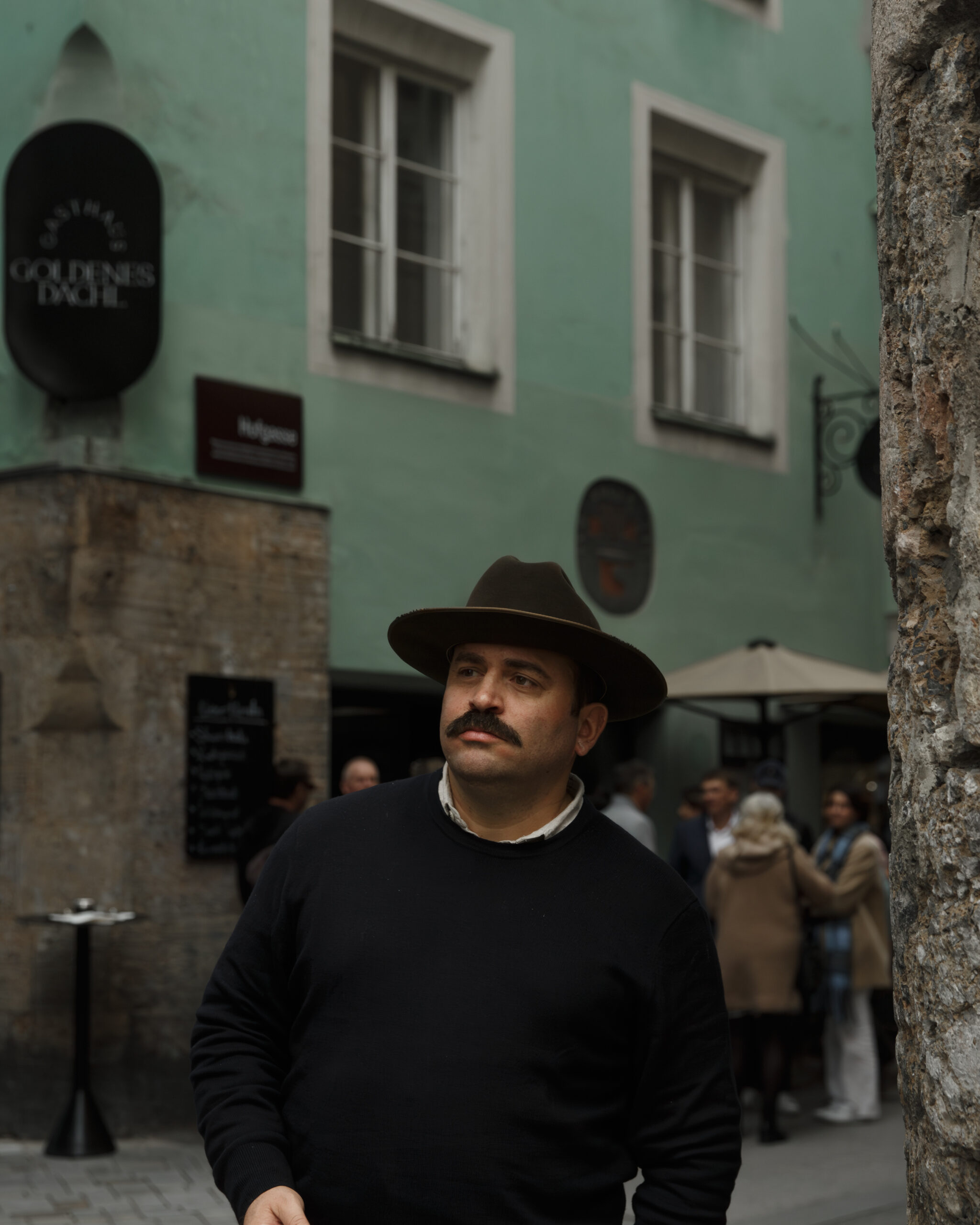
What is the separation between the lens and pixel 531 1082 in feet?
8.41

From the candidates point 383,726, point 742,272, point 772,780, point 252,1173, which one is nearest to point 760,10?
point 742,272

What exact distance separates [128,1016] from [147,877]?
672 mm

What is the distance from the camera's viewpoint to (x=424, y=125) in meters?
10.9

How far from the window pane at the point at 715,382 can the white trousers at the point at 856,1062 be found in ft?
16.2

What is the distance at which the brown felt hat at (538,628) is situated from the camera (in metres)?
2.80

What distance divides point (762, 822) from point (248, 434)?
336 cm

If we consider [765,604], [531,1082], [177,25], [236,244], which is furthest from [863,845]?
[531,1082]

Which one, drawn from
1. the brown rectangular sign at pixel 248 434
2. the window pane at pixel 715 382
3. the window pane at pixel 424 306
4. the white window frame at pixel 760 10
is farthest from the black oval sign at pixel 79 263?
the white window frame at pixel 760 10

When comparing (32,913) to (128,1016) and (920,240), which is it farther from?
(920,240)

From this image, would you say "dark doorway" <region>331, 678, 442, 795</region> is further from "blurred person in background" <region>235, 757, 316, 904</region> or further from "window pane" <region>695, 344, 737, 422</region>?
"window pane" <region>695, 344, 737, 422</region>

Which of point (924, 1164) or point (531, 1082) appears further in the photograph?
point (531, 1082)

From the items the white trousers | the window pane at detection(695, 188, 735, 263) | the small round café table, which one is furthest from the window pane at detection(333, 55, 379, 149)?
the white trousers

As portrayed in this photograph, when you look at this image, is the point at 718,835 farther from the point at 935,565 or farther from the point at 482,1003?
the point at 935,565

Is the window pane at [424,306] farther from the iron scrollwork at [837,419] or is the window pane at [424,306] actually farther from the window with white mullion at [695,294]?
the iron scrollwork at [837,419]
